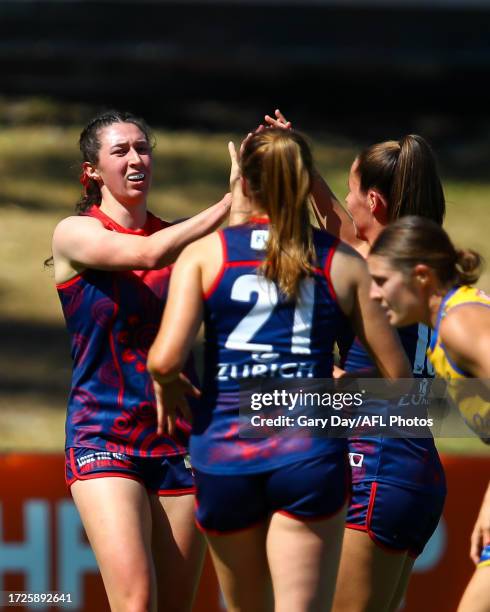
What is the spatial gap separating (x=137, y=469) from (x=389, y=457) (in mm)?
874

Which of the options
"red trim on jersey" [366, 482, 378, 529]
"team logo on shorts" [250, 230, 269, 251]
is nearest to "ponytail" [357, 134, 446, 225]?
"team logo on shorts" [250, 230, 269, 251]

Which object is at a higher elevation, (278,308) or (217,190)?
(217,190)

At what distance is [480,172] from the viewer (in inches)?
550

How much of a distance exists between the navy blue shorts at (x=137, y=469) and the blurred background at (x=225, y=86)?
839cm

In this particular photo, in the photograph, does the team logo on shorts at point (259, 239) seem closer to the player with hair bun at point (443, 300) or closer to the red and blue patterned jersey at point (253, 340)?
the red and blue patterned jersey at point (253, 340)

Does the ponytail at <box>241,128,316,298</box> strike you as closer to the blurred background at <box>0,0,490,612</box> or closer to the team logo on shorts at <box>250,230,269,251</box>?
the team logo on shorts at <box>250,230,269,251</box>

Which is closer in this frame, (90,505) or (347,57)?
(90,505)

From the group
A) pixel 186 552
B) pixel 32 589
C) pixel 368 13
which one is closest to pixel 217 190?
pixel 368 13

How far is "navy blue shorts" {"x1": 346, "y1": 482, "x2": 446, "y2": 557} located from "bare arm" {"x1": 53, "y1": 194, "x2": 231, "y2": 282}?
1011 mm

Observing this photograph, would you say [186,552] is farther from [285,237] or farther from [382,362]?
[285,237]

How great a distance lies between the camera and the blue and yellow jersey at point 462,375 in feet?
11.5

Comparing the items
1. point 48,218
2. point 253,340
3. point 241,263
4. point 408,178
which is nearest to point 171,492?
point 253,340

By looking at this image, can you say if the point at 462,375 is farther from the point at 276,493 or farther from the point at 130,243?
the point at 130,243

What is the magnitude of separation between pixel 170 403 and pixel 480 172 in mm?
10871
